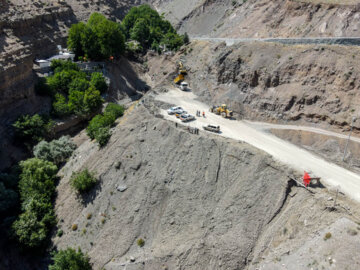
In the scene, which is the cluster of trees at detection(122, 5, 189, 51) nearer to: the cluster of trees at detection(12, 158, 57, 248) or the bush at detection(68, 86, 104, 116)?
the bush at detection(68, 86, 104, 116)

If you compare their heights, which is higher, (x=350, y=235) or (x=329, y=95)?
(x=329, y=95)

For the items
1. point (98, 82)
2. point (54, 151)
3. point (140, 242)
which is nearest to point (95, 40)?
point (98, 82)

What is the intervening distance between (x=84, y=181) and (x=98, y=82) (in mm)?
30379

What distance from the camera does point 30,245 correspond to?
32906 millimetres

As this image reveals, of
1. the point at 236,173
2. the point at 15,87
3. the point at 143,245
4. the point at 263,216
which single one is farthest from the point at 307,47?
the point at 15,87

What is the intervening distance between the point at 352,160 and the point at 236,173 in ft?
42.0

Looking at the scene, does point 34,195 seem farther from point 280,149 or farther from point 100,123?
point 280,149

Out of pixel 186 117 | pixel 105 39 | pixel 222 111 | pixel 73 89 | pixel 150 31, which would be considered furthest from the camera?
pixel 150 31

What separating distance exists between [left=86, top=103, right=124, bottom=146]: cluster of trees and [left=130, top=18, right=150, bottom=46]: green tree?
46.1 m

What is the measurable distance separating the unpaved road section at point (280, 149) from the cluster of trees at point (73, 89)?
50.4 ft

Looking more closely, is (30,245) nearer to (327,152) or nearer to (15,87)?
(15,87)

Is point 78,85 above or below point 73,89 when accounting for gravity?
above

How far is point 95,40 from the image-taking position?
67.9 m

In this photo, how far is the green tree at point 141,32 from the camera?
283ft
